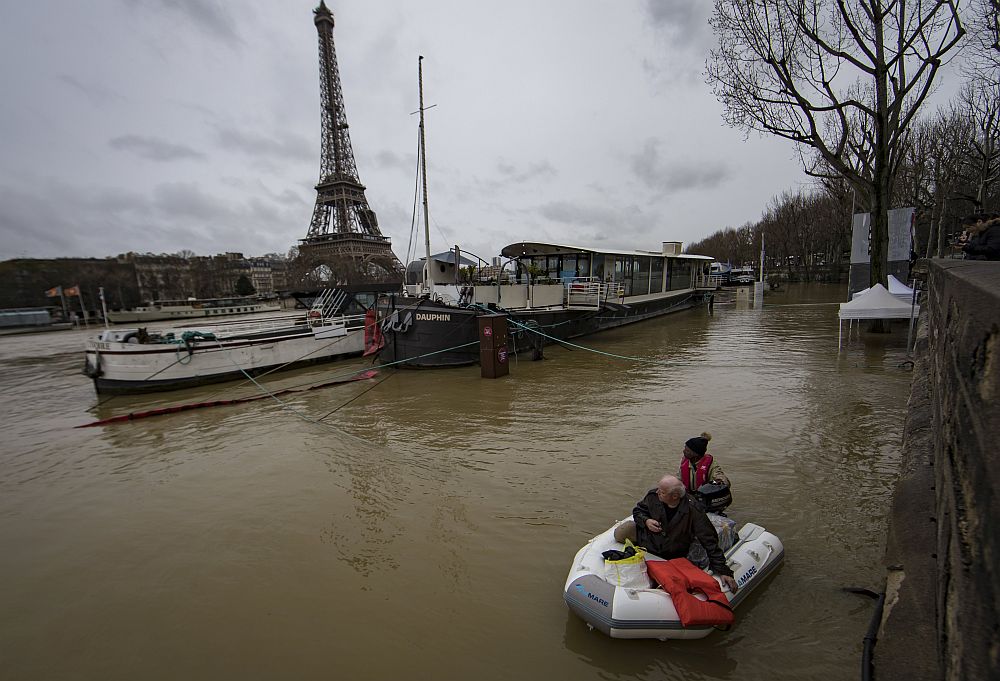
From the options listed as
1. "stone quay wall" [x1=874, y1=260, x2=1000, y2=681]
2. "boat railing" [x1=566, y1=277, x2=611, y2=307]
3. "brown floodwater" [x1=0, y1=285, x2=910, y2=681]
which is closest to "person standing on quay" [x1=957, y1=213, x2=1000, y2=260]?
"brown floodwater" [x1=0, y1=285, x2=910, y2=681]

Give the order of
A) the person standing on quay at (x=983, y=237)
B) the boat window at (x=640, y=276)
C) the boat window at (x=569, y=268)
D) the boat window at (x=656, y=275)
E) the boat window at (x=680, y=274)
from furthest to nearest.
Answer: the boat window at (x=680, y=274) < the boat window at (x=656, y=275) < the boat window at (x=640, y=276) < the boat window at (x=569, y=268) < the person standing on quay at (x=983, y=237)

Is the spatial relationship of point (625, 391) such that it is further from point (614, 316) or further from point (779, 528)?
point (614, 316)

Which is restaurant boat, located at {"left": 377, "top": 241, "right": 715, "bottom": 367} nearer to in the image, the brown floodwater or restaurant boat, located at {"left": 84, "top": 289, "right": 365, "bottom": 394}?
restaurant boat, located at {"left": 84, "top": 289, "right": 365, "bottom": 394}

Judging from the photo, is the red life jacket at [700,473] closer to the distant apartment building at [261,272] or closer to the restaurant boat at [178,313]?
the restaurant boat at [178,313]

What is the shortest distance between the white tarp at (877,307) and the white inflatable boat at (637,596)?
11165mm

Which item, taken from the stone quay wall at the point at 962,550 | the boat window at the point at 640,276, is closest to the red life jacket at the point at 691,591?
the stone quay wall at the point at 962,550

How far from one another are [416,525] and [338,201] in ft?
243

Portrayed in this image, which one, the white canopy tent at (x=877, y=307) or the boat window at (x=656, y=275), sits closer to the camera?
the white canopy tent at (x=877, y=307)

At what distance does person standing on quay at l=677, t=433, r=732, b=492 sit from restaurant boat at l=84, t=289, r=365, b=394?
12.9 m

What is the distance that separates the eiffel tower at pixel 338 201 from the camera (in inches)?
2781

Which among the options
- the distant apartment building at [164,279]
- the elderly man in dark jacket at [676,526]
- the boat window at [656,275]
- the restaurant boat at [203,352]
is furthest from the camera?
the distant apartment building at [164,279]

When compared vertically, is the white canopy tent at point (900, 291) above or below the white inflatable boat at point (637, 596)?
above

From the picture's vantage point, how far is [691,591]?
356 centimetres

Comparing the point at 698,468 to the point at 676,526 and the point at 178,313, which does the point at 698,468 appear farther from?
the point at 178,313
